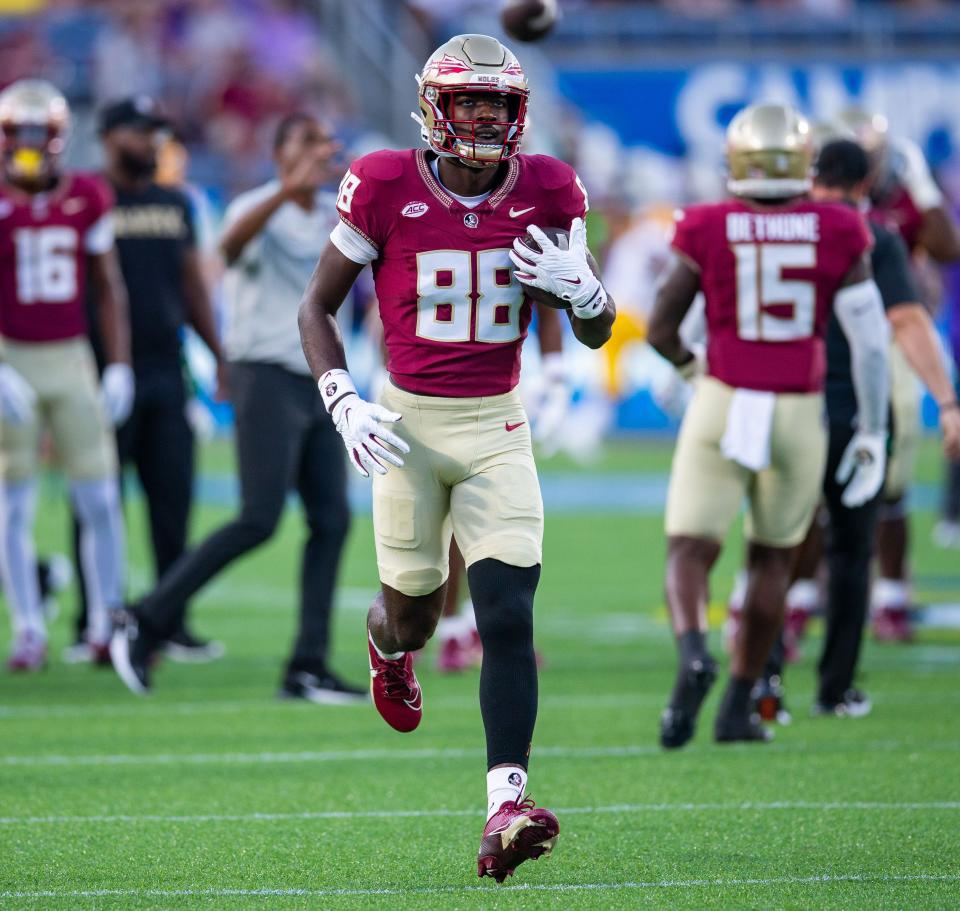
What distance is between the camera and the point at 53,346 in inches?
280

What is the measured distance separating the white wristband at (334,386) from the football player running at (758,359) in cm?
161

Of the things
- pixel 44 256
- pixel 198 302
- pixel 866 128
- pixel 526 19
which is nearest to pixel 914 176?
pixel 866 128

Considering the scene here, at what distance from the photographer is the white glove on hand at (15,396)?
22.3 ft

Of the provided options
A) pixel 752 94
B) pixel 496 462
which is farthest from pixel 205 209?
pixel 496 462

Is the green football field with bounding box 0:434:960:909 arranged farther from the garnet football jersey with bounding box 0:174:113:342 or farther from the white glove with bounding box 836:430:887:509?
the garnet football jersey with bounding box 0:174:113:342

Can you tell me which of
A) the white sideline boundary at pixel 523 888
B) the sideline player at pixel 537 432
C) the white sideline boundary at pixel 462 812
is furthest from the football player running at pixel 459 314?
the sideline player at pixel 537 432

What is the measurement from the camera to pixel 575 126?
1992 centimetres

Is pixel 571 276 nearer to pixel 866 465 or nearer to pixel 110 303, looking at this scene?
pixel 866 465

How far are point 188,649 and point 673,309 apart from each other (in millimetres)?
3115

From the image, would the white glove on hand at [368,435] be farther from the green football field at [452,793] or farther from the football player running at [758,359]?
the football player running at [758,359]

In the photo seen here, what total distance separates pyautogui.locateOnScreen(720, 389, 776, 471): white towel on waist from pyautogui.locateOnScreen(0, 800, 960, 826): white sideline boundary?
1104 mm

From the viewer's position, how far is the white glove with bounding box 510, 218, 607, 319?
4086 millimetres

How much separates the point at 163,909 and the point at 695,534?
2.35 m

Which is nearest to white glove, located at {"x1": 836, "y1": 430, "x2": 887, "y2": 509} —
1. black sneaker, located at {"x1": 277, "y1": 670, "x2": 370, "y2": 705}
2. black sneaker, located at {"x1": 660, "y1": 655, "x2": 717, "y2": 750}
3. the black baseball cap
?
black sneaker, located at {"x1": 660, "y1": 655, "x2": 717, "y2": 750}
